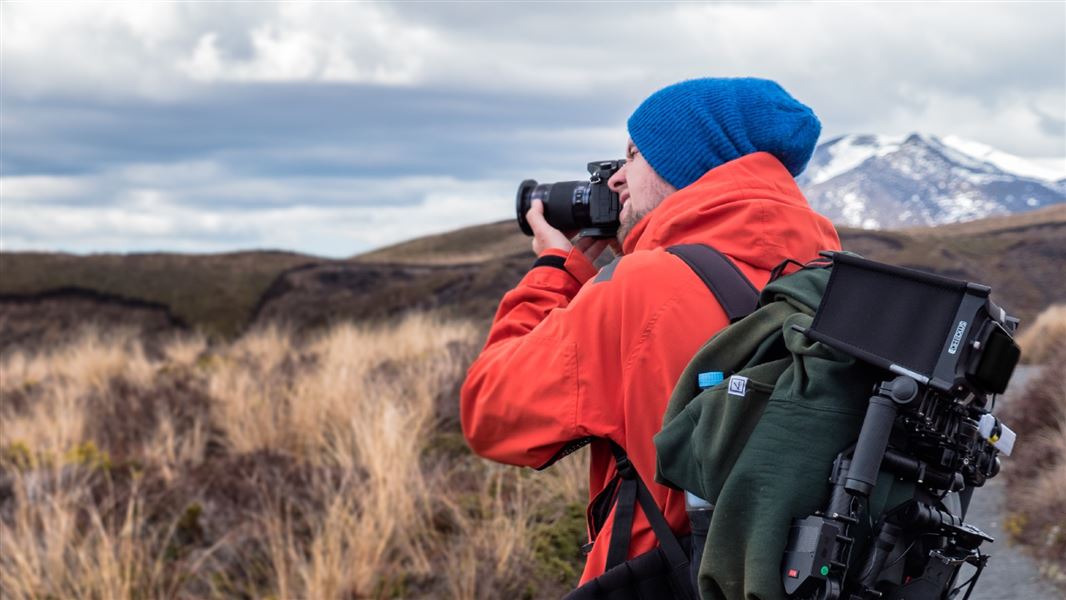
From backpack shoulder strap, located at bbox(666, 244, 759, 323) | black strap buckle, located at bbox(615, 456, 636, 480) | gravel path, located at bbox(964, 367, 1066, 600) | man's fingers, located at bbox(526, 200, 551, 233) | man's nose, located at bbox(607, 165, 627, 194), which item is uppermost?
man's nose, located at bbox(607, 165, 627, 194)

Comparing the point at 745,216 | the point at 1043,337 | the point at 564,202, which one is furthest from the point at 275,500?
the point at 1043,337

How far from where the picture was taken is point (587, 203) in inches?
126

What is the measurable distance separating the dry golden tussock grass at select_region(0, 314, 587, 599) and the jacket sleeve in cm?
305

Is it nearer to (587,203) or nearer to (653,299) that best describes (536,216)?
(587,203)

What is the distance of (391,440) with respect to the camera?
24.7 feet

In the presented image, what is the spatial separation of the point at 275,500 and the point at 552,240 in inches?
183

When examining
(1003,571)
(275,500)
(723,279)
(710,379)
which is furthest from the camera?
(275,500)

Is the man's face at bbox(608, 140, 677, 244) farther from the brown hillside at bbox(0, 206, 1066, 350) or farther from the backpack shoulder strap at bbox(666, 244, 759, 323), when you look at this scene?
the brown hillside at bbox(0, 206, 1066, 350)

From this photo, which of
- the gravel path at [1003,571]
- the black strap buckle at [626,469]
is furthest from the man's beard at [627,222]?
the gravel path at [1003,571]

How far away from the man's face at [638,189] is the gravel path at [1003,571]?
12.5 ft

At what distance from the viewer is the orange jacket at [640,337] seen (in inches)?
98.5

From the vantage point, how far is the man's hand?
3.21 meters

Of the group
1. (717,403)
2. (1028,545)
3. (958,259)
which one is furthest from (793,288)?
(958,259)

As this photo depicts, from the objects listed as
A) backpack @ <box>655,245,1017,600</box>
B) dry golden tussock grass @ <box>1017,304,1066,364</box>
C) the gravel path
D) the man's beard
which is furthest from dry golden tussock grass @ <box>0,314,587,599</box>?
dry golden tussock grass @ <box>1017,304,1066,364</box>
